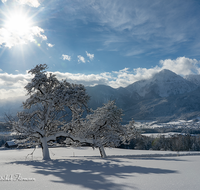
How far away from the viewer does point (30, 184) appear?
5.34m

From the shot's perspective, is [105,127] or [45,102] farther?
[105,127]

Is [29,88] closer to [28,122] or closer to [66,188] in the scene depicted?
[28,122]

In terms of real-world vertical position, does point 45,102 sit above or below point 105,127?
above

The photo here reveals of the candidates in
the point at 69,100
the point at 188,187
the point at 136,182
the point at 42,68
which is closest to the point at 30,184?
the point at 136,182

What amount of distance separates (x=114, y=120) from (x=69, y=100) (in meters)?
4.84

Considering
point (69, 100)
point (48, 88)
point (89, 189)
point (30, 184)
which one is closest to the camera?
point (89, 189)

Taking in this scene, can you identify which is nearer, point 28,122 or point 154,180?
point 154,180

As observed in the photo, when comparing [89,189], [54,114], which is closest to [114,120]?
[54,114]

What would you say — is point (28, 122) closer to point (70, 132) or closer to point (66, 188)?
point (70, 132)

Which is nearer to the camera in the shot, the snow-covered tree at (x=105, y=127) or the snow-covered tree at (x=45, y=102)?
the snow-covered tree at (x=45, y=102)

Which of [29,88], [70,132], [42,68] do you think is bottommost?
[70,132]

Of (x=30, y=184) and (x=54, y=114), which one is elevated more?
(x=54, y=114)

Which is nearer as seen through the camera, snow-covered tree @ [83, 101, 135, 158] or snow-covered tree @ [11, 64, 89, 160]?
snow-covered tree @ [11, 64, 89, 160]

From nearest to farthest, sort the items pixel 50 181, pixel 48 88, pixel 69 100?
pixel 50 181 < pixel 69 100 < pixel 48 88
